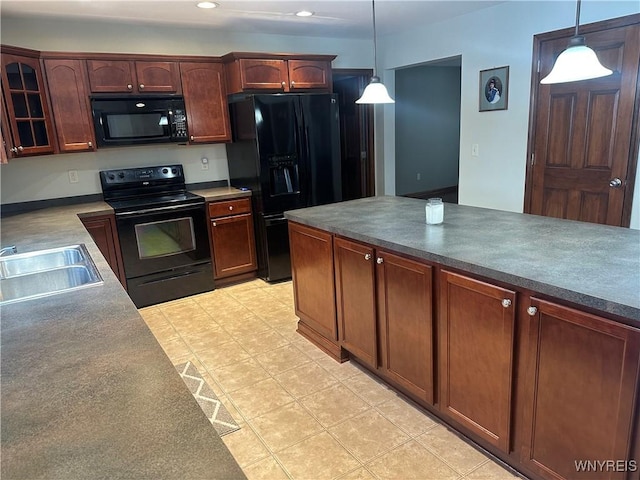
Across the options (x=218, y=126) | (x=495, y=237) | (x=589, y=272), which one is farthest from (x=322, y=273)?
(x=218, y=126)

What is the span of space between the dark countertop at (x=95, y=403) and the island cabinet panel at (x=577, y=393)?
3.89ft

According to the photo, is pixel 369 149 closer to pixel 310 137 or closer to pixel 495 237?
pixel 310 137

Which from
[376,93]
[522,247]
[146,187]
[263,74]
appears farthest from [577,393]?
[146,187]

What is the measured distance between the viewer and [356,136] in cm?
555

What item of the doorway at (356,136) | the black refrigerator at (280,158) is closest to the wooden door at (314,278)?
the black refrigerator at (280,158)

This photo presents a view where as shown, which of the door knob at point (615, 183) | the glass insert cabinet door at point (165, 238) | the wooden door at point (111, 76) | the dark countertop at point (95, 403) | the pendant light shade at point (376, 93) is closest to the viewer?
the dark countertop at point (95, 403)

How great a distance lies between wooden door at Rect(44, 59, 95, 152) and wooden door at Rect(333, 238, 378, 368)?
8.20ft

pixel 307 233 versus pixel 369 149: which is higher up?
pixel 369 149

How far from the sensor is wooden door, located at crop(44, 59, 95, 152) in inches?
136

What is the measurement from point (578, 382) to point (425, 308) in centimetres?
69

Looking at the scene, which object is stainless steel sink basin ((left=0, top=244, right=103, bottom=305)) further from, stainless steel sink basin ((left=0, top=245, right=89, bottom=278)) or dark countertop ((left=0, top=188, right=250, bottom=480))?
dark countertop ((left=0, top=188, right=250, bottom=480))

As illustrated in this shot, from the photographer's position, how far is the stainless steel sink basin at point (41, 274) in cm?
198

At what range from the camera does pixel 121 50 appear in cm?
387

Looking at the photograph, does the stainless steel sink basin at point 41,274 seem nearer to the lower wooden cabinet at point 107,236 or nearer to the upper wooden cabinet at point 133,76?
the lower wooden cabinet at point 107,236
